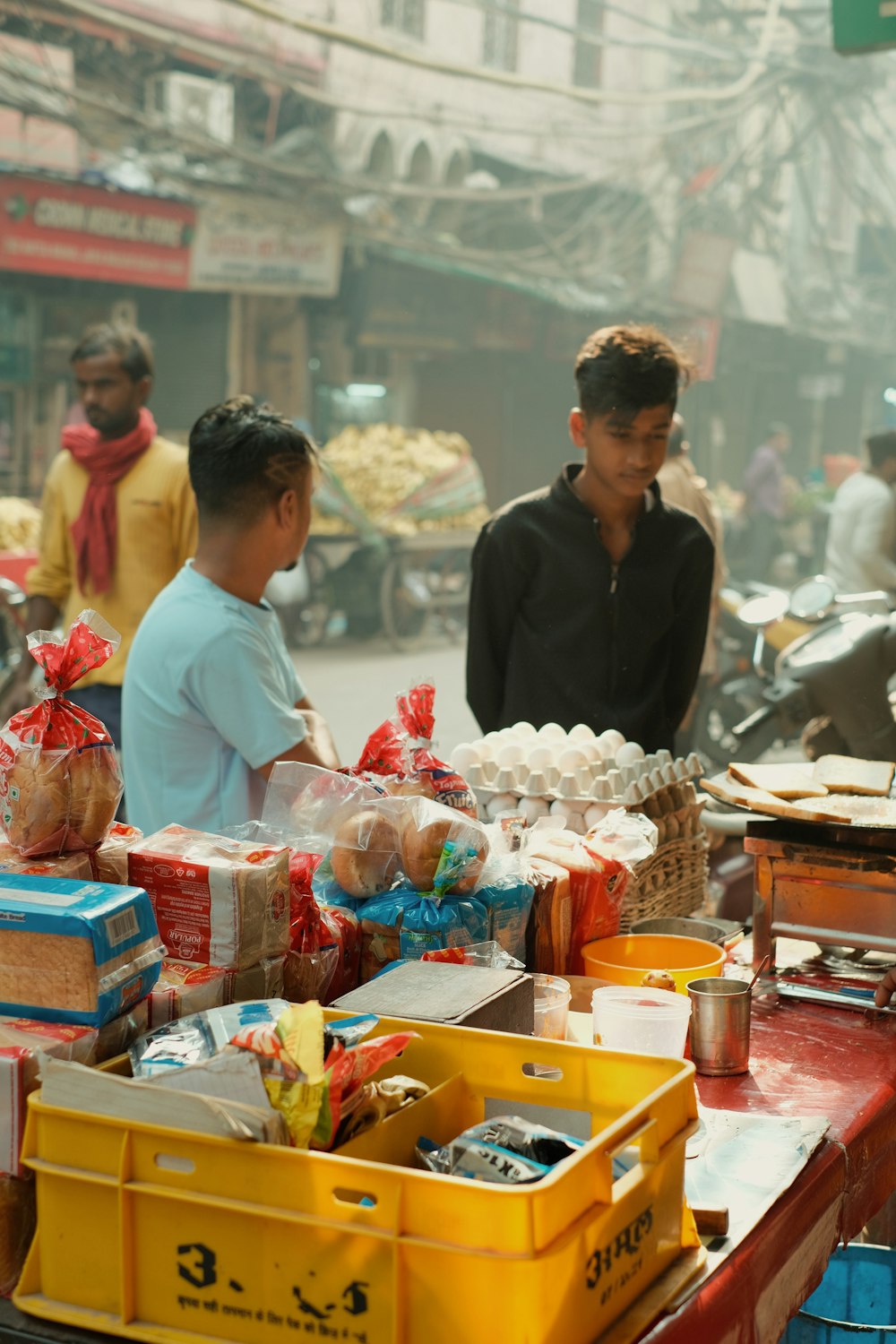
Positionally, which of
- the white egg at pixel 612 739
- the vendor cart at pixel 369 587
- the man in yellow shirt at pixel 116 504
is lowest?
the vendor cart at pixel 369 587

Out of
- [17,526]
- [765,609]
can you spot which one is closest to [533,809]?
[765,609]

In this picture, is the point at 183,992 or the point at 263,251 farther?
the point at 263,251

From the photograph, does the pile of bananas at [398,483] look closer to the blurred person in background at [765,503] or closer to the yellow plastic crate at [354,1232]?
the blurred person in background at [765,503]

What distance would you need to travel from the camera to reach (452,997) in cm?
151

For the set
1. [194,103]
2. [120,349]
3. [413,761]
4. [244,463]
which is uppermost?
[194,103]

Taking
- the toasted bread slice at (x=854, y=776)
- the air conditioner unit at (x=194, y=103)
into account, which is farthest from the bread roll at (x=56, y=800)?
the air conditioner unit at (x=194, y=103)

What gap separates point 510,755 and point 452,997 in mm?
945

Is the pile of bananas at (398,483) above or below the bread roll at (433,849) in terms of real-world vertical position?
above

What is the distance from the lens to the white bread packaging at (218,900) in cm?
152

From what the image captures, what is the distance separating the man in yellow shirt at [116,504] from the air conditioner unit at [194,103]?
5.68m

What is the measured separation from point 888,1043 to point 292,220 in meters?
9.72

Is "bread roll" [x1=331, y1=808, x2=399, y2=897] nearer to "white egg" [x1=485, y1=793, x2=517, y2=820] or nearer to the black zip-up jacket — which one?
"white egg" [x1=485, y1=793, x2=517, y2=820]

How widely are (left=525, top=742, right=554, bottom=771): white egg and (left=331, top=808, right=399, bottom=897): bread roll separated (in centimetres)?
58

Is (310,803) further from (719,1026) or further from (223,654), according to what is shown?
(719,1026)
